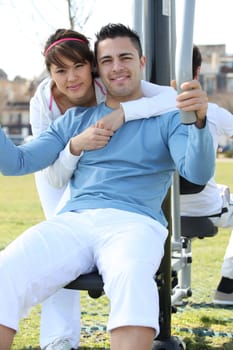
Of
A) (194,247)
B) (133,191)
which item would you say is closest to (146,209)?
(133,191)

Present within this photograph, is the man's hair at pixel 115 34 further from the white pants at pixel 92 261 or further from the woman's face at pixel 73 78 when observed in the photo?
the white pants at pixel 92 261

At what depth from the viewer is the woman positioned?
2.87 metres

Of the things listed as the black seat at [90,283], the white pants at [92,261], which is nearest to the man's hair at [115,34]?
the white pants at [92,261]

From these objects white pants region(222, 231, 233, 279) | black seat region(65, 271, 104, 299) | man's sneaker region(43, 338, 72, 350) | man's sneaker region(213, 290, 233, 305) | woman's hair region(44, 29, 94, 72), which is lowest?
man's sneaker region(213, 290, 233, 305)

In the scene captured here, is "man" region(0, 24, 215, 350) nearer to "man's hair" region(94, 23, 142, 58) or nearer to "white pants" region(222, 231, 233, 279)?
"man's hair" region(94, 23, 142, 58)

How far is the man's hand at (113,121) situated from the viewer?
9.37ft

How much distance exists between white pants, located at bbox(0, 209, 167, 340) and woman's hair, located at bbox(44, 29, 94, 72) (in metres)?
0.68

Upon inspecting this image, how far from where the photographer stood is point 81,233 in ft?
8.71

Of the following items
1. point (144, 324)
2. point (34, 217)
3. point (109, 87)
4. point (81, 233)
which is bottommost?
point (34, 217)

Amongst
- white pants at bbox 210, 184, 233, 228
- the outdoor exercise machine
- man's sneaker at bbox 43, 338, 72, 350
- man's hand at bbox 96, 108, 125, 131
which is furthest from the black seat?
white pants at bbox 210, 184, 233, 228

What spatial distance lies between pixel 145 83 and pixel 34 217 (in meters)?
6.94

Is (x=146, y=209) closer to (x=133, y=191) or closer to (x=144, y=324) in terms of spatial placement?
(x=133, y=191)

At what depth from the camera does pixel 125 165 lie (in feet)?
9.39

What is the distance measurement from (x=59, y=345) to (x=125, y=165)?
2.64ft
